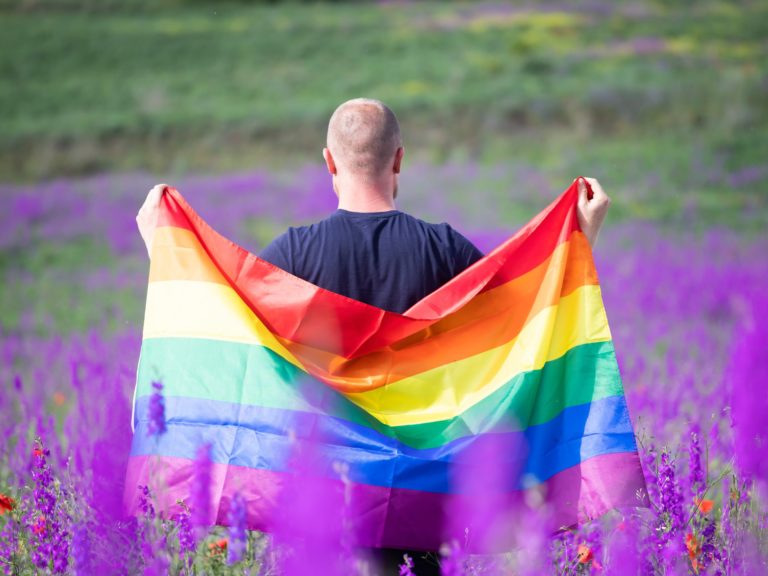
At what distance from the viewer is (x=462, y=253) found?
3586mm

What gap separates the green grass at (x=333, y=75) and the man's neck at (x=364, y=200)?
1784 centimetres

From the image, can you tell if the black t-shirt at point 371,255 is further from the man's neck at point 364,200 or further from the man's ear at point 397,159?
the man's ear at point 397,159

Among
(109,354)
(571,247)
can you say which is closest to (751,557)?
(571,247)

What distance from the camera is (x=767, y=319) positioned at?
14.3ft

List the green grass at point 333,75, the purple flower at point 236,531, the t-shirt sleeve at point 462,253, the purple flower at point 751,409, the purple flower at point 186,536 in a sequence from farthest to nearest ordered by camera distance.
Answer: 1. the green grass at point 333,75
2. the t-shirt sleeve at point 462,253
3. the purple flower at point 751,409
4. the purple flower at point 186,536
5. the purple flower at point 236,531

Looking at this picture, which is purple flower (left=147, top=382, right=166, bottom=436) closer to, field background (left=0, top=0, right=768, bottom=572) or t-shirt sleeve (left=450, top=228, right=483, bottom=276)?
field background (left=0, top=0, right=768, bottom=572)

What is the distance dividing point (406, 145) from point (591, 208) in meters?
18.2

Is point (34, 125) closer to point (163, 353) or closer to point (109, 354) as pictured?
point (109, 354)

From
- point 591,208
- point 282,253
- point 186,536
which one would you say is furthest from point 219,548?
point 591,208

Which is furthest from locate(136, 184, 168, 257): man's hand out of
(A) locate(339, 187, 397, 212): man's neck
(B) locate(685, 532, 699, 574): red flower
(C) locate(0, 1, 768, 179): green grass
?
(C) locate(0, 1, 768, 179): green grass

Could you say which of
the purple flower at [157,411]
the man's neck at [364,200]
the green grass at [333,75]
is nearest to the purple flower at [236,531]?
the purple flower at [157,411]

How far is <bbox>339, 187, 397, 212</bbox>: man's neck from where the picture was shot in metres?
3.53

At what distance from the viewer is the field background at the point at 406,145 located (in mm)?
8602

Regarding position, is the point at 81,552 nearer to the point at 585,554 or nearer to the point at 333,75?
the point at 585,554
